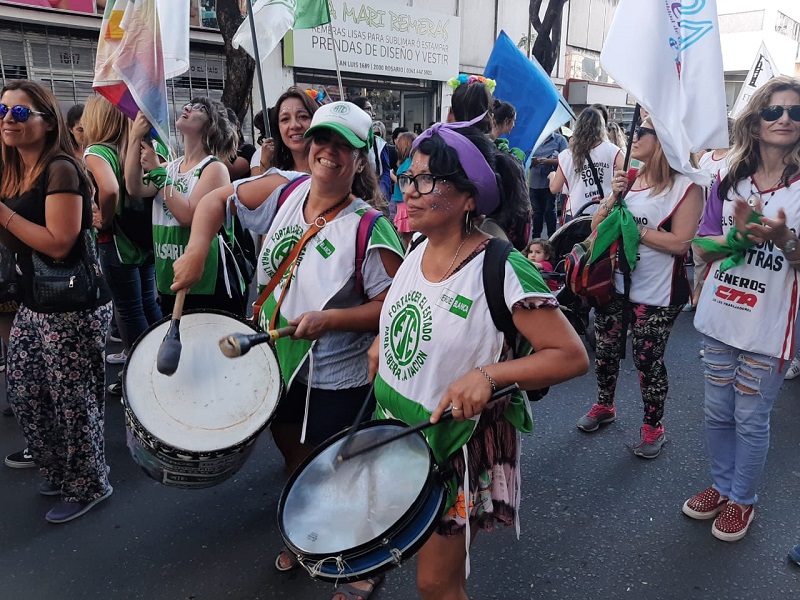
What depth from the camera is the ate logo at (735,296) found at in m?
2.63

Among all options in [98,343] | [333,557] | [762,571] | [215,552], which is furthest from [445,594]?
[98,343]

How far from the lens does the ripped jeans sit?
265cm

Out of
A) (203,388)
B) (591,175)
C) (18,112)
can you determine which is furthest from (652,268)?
(18,112)

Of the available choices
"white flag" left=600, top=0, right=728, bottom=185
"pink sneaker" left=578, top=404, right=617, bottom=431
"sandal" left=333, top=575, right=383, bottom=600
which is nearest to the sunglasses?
"white flag" left=600, top=0, right=728, bottom=185

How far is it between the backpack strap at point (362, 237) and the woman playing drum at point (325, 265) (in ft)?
0.04

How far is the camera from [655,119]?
8.71 ft

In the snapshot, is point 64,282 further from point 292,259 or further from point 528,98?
point 528,98

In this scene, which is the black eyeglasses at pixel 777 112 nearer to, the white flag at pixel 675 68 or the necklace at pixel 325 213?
the white flag at pixel 675 68

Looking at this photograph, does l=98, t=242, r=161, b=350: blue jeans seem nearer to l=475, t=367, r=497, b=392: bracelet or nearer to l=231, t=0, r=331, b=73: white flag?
l=231, t=0, r=331, b=73: white flag

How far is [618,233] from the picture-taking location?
10.8ft

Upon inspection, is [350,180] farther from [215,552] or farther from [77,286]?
[215,552]

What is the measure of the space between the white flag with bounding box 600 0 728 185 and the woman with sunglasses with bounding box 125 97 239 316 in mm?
2139

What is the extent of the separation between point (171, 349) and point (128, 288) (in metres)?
2.40

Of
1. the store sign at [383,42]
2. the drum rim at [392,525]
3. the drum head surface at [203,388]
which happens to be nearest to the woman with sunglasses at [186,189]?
the drum head surface at [203,388]
